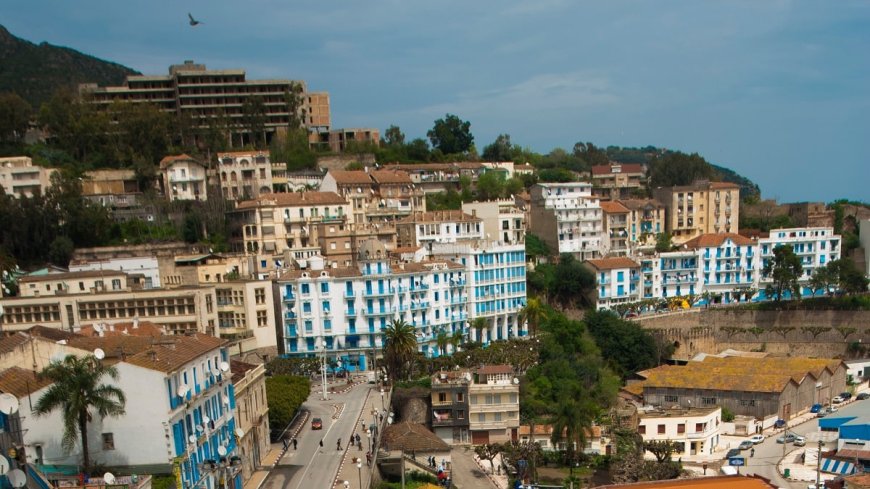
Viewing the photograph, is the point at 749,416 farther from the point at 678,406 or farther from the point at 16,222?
the point at 16,222

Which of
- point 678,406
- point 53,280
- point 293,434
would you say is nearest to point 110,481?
point 293,434

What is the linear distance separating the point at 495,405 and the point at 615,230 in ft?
153

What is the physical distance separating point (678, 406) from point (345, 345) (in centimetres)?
2974

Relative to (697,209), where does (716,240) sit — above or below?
below

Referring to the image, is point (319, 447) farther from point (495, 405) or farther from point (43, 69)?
point (43, 69)

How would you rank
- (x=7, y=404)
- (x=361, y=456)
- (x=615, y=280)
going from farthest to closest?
(x=615, y=280), (x=361, y=456), (x=7, y=404)

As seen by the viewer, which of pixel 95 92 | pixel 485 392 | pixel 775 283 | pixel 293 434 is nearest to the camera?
pixel 293 434

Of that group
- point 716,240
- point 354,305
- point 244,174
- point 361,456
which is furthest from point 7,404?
point 716,240

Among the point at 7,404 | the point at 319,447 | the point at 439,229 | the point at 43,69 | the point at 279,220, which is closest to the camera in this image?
the point at 7,404

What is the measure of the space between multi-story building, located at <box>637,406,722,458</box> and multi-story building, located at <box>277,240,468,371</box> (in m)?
22.0

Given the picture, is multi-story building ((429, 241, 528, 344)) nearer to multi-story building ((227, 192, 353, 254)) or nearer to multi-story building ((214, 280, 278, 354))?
multi-story building ((227, 192, 353, 254))

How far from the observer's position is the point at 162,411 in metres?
33.0

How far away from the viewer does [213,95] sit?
10969 centimetres

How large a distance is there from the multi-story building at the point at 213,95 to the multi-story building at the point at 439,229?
3325cm
